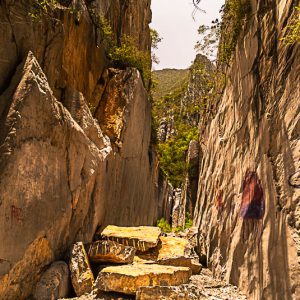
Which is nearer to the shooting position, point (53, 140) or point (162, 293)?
point (162, 293)

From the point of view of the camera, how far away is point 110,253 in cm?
645

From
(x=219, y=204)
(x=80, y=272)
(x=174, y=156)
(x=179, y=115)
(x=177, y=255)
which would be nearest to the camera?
(x=80, y=272)

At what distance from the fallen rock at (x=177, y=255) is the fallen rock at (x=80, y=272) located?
1740mm

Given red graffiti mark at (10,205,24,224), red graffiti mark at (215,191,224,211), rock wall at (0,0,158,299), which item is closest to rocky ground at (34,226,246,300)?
rock wall at (0,0,158,299)

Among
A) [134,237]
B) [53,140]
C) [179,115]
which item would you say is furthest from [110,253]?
[179,115]

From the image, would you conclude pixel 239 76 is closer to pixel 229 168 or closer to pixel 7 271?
pixel 229 168

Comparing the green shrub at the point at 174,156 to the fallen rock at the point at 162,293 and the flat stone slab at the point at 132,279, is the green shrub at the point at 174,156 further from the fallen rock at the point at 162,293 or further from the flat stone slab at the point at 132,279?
the fallen rock at the point at 162,293

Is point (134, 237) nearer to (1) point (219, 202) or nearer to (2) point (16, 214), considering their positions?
(1) point (219, 202)

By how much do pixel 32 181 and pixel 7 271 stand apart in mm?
1569

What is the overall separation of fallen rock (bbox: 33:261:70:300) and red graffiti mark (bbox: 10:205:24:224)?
47.4 inches

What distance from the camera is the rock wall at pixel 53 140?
519 cm

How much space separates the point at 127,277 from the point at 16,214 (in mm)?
2249

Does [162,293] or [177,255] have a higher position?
[177,255]

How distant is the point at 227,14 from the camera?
356 inches
